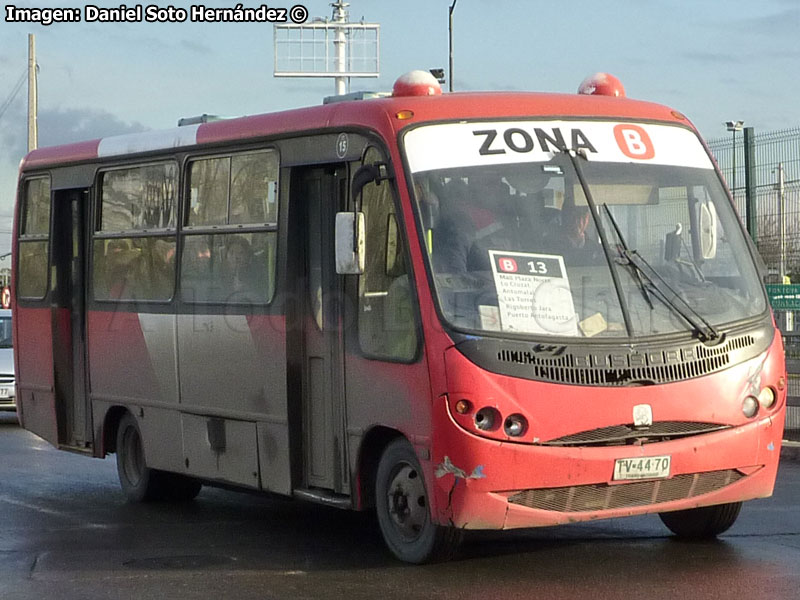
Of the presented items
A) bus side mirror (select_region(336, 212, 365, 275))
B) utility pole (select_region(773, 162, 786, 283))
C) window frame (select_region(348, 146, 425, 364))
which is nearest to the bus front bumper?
window frame (select_region(348, 146, 425, 364))

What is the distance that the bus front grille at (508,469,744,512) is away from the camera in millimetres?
9414

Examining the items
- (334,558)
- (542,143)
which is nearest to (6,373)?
(334,558)

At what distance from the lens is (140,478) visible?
13.8m

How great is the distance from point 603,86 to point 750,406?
8.08ft

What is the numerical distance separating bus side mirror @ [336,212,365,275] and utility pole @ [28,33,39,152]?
37282 mm

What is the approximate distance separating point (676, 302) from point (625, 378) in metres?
0.66

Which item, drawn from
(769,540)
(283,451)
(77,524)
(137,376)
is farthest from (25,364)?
(769,540)

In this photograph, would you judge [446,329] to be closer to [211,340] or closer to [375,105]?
[375,105]

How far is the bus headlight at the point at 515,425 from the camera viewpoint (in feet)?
30.5

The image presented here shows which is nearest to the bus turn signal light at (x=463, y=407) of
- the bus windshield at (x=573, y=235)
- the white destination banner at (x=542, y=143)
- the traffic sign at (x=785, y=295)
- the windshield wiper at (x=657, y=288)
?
the bus windshield at (x=573, y=235)

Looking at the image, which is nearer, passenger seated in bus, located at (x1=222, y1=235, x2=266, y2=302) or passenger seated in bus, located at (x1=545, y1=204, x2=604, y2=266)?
passenger seated in bus, located at (x1=545, y1=204, x2=604, y2=266)

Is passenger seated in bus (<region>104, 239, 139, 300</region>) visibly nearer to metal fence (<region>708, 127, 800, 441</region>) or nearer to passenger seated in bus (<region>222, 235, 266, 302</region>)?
passenger seated in bus (<region>222, 235, 266, 302</region>)

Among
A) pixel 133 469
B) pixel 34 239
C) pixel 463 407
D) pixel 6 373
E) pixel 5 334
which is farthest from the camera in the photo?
pixel 5 334

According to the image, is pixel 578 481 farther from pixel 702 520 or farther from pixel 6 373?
pixel 6 373
